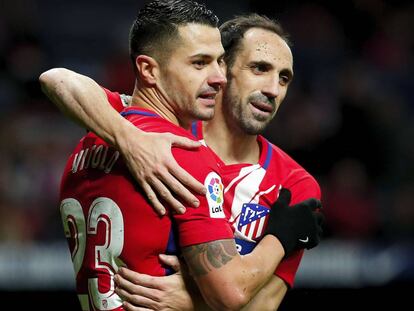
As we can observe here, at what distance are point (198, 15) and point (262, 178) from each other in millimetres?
985

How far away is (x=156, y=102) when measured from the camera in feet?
11.6

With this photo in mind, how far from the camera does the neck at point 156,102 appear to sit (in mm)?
3521

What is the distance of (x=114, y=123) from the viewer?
3.37m

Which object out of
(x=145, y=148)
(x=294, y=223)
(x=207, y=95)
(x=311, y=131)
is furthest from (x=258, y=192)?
(x=311, y=131)

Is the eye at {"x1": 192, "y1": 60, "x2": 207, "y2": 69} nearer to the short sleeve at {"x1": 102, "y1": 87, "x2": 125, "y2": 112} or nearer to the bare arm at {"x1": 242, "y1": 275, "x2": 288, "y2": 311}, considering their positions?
the short sleeve at {"x1": 102, "y1": 87, "x2": 125, "y2": 112}

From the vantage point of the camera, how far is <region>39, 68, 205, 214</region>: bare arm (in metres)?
3.24

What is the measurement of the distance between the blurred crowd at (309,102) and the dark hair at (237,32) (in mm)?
3347

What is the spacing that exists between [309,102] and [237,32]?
4.60 m

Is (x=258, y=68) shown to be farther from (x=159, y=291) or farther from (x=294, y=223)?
(x=159, y=291)

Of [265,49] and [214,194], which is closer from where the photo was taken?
[214,194]

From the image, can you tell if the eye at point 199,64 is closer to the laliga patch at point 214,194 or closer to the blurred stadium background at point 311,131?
the laliga patch at point 214,194

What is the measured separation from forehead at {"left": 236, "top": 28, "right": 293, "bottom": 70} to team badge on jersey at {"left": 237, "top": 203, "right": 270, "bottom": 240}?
2.37 feet

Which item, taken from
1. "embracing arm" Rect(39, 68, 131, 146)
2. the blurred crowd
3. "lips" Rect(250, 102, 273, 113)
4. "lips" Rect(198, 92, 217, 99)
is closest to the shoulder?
"lips" Rect(250, 102, 273, 113)

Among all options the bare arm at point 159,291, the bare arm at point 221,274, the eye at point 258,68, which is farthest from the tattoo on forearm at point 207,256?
the eye at point 258,68
